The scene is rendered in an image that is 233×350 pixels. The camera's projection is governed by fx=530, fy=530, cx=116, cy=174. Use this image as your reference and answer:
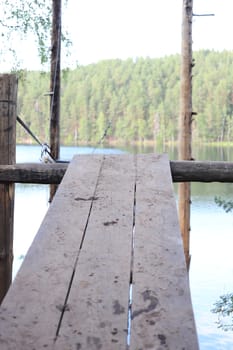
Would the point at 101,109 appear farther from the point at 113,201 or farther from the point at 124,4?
the point at 113,201

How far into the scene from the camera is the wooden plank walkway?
35.7 inches

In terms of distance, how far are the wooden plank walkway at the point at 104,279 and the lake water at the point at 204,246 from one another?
2.56 m

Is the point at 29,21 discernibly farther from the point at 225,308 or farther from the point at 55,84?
the point at 225,308

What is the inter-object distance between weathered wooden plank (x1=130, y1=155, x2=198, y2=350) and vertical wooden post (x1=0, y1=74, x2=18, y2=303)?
2.25ft

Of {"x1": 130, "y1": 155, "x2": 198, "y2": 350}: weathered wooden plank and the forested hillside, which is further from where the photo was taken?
A: the forested hillside

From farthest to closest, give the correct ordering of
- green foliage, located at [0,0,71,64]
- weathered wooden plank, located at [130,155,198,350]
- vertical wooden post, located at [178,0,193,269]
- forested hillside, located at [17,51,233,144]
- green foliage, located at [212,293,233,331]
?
forested hillside, located at [17,51,233,144]
vertical wooden post, located at [178,0,193,269]
green foliage, located at [0,0,71,64]
green foliage, located at [212,293,233,331]
weathered wooden plank, located at [130,155,198,350]

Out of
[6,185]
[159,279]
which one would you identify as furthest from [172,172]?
[159,279]

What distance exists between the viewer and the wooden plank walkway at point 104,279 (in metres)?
0.91

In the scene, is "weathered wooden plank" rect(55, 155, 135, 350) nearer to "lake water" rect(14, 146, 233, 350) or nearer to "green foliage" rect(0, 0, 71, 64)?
"lake water" rect(14, 146, 233, 350)

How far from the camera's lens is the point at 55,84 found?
5.50 meters

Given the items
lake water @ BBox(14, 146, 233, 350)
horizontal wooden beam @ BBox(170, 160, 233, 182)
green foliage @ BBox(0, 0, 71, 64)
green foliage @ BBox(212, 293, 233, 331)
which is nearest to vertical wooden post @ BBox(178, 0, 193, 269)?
green foliage @ BBox(212, 293, 233, 331)

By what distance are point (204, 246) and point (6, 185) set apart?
915cm

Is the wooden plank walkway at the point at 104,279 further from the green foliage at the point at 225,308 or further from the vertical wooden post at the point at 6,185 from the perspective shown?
the green foliage at the point at 225,308

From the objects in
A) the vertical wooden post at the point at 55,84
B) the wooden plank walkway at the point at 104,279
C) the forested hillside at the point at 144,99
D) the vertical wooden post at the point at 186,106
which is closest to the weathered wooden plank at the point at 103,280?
the wooden plank walkway at the point at 104,279
